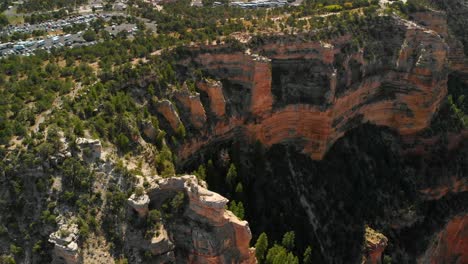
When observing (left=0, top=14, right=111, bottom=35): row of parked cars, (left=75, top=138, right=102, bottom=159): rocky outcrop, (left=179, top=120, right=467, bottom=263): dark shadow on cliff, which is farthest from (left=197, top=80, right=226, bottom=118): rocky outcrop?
(left=0, top=14, right=111, bottom=35): row of parked cars

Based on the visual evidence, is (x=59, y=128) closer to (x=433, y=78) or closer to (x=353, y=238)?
(x=353, y=238)

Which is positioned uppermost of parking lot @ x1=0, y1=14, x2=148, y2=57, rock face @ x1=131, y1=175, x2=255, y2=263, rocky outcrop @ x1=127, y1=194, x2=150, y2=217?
parking lot @ x1=0, y1=14, x2=148, y2=57

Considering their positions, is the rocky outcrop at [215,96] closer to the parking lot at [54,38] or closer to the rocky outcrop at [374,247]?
the parking lot at [54,38]

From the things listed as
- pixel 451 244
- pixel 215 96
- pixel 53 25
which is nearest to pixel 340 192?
pixel 451 244

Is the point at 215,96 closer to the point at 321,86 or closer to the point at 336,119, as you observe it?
the point at 321,86

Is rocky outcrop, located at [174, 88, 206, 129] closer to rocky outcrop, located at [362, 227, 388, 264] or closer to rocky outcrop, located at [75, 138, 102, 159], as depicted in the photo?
rocky outcrop, located at [75, 138, 102, 159]

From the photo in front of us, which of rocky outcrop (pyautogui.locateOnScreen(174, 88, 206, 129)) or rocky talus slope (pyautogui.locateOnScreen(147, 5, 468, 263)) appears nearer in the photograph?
rocky outcrop (pyautogui.locateOnScreen(174, 88, 206, 129))
